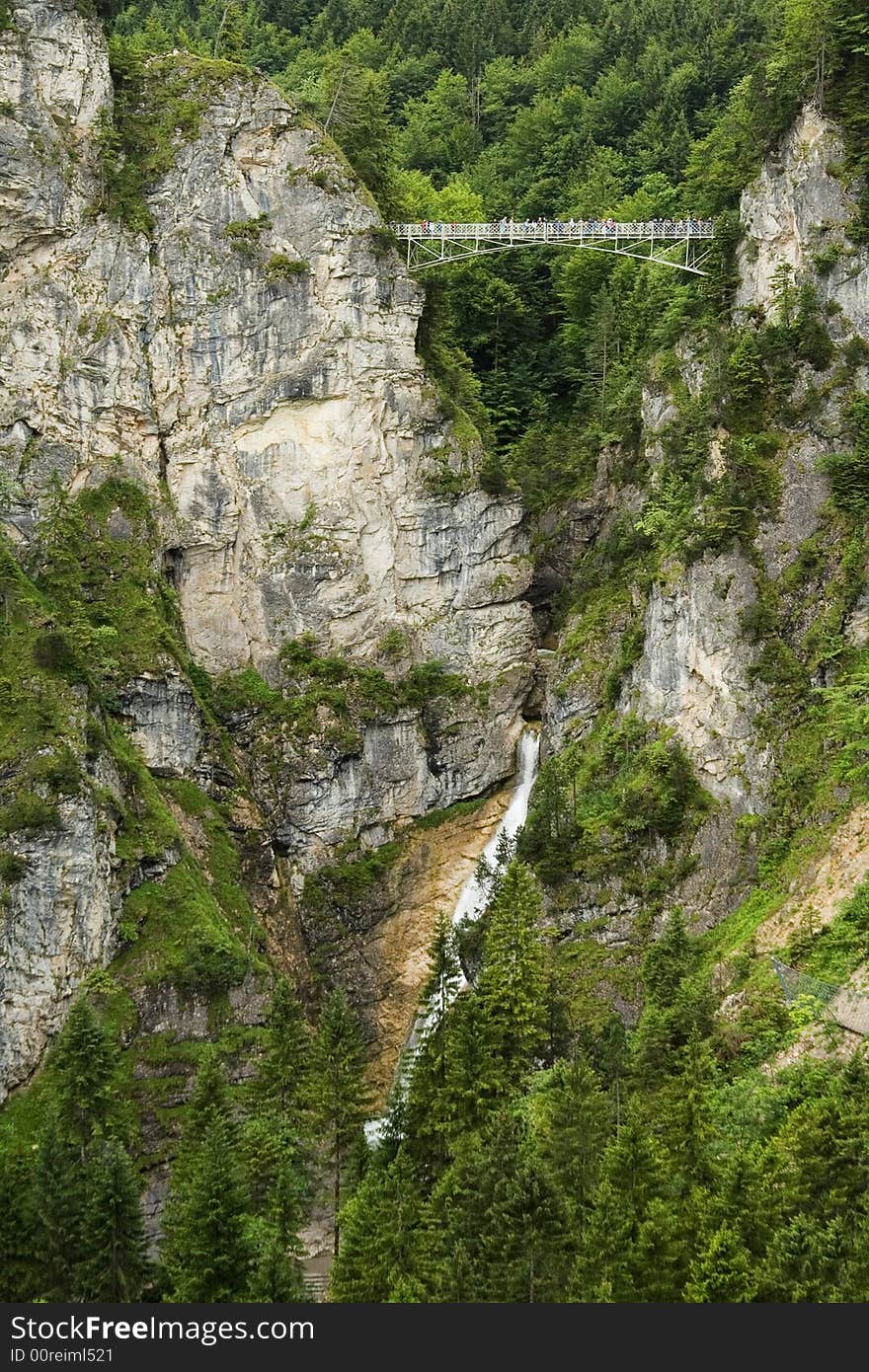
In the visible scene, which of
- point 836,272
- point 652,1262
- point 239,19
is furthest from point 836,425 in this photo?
point 239,19

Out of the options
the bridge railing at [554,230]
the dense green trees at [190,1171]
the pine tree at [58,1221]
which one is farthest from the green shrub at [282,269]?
the pine tree at [58,1221]

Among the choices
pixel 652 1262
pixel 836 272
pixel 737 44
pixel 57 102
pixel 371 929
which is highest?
pixel 737 44

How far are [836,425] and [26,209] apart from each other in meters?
32.9

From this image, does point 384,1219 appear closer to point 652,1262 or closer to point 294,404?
point 652,1262

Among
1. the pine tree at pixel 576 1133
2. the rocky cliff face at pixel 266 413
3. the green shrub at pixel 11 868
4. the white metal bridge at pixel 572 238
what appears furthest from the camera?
the white metal bridge at pixel 572 238

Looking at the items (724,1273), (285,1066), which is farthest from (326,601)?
(724,1273)

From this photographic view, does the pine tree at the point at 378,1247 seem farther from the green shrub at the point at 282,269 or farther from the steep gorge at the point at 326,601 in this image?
the green shrub at the point at 282,269

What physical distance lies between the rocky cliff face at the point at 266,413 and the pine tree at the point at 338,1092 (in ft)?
59.7

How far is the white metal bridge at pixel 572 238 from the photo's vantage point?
69312mm

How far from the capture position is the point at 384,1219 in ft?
128

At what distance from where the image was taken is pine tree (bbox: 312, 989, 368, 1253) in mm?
45375

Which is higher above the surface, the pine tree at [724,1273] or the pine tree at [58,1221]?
the pine tree at [724,1273]

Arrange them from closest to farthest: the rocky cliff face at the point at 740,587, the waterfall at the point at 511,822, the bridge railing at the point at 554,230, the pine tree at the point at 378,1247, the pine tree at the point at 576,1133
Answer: the pine tree at the point at 378,1247 → the pine tree at the point at 576,1133 → the rocky cliff face at the point at 740,587 → the waterfall at the point at 511,822 → the bridge railing at the point at 554,230

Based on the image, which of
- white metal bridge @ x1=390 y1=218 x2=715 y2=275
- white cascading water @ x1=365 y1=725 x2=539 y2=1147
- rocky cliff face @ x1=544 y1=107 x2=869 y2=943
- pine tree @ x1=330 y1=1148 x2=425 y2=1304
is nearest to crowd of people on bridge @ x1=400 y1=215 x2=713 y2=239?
white metal bridge @ x1=390 y1=218 x2=715 y2=275
